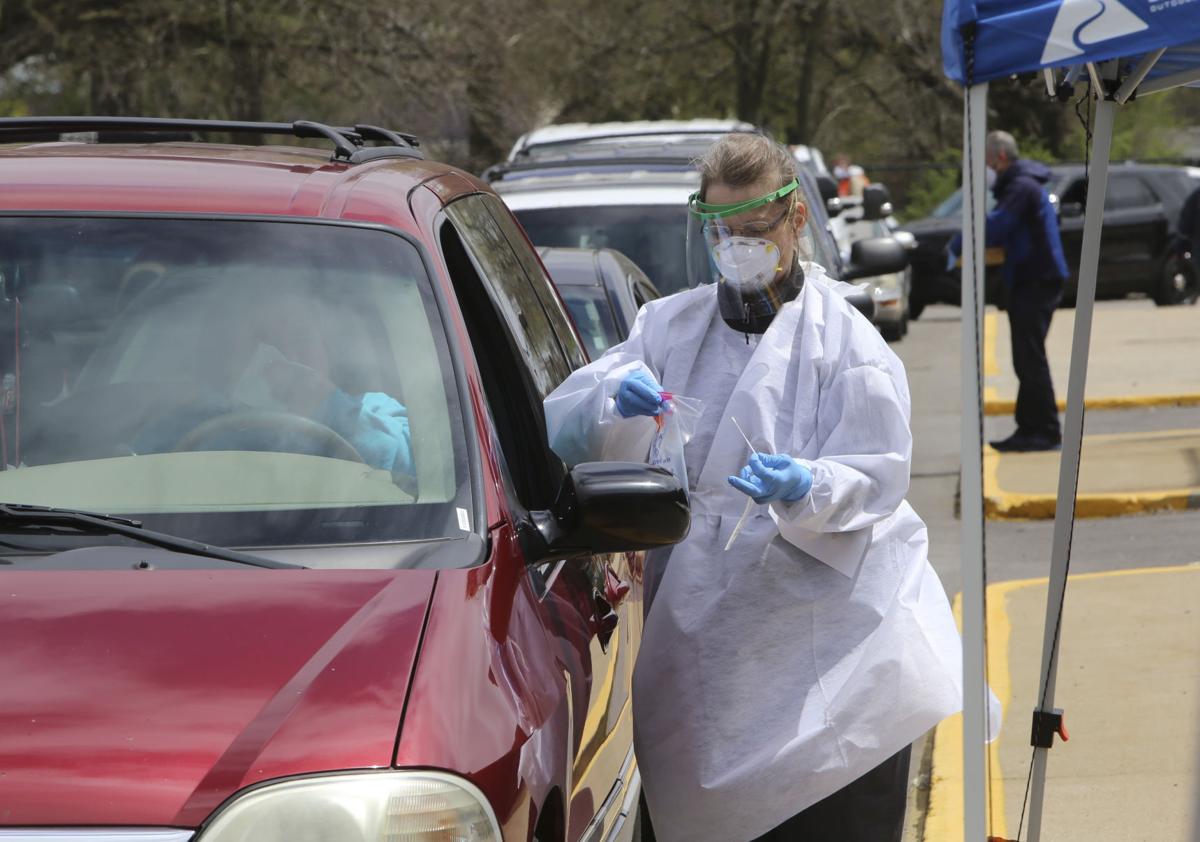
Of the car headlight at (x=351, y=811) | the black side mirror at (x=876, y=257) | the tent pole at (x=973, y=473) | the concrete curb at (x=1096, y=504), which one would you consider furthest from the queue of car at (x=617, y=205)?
the car headlight at (x=351, y=811)

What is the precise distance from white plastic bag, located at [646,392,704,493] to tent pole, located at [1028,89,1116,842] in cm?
124

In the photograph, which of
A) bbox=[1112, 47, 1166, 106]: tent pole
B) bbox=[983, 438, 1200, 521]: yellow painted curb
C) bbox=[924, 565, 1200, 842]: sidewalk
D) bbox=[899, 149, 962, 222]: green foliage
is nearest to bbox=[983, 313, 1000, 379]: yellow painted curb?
bbox=[983, 438, 1200, 521]: yellow painted curb

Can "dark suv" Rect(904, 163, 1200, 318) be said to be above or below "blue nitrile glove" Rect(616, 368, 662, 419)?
below

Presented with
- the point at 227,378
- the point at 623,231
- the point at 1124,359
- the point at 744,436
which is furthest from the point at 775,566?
the point at 1124,359

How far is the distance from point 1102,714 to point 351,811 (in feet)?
14.1

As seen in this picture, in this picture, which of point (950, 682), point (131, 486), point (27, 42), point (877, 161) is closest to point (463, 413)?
point (131, 486)

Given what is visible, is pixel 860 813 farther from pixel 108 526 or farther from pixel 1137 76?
pixel 1137 76

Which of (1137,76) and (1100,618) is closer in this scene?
(1137,76)

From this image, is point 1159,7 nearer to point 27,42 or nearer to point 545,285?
point 545,285

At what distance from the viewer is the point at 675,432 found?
3.34 meters

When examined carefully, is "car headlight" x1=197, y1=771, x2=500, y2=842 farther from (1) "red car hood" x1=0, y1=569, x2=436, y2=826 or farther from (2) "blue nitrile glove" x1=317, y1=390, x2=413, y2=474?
(2) "blue nitrile glove" x1=317, y1=390, x2=413, y2=474

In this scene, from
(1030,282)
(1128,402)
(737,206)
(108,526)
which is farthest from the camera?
→ (1128,402)

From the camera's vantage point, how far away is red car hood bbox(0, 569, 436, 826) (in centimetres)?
214

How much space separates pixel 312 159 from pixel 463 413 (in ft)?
3.08
